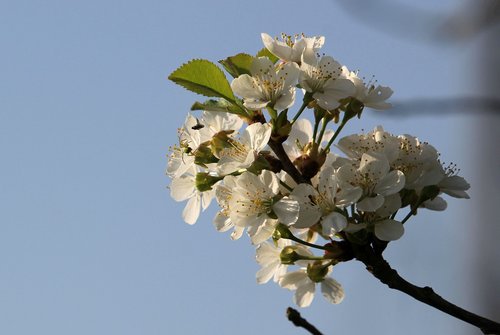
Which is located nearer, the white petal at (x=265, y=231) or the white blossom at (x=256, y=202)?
the white blossom at (x=256, y=202)

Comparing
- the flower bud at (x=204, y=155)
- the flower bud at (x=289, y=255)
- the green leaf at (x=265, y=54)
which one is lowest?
the flower bud at (x=289, y=255)

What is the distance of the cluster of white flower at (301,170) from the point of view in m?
2.35

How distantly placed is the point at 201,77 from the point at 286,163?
0.35 meters

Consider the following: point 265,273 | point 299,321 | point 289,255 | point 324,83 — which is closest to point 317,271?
point 289,255

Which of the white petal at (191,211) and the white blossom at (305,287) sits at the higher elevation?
the white petal at (191,211)

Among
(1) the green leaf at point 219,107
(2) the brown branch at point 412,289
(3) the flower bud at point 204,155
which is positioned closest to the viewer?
(2) the brown branch at point 412,289

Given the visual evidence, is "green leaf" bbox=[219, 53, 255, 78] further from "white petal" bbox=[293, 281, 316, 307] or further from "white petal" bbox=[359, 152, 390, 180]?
"white petal" bbox=[293, 281, 316, 307]

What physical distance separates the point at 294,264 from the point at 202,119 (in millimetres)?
512

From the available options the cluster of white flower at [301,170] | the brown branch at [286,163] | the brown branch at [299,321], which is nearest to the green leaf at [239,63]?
the cluster of white flower at [301,170]

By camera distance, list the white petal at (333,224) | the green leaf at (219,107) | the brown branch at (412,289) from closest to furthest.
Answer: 1. the brown branch at (412,289)
2. the white petal at (333,224)
3. the green leaf at (219,107)

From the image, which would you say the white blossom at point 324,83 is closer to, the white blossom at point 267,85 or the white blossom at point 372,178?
the white blossom at point 267,85

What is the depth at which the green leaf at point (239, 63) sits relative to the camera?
2541 mm

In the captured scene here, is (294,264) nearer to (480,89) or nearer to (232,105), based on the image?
(232,105)

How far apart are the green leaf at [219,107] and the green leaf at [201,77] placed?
0.02 meters
